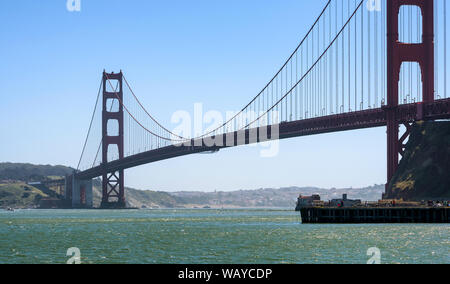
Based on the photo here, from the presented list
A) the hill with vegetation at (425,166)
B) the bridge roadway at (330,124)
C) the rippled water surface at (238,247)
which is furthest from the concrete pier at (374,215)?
the bridge roadway at (330,124)

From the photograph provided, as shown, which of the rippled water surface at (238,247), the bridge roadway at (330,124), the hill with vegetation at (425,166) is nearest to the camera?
the rippled water surface at (238,247)

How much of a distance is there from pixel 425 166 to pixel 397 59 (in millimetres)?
14051

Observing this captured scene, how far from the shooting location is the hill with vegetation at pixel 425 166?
93.7 m

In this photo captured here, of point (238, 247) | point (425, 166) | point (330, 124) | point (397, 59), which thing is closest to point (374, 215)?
point (425, 166)

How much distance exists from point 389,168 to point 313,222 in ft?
50.9

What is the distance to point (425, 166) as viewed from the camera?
316 feet

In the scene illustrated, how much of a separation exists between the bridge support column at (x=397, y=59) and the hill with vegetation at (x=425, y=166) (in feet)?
6.04

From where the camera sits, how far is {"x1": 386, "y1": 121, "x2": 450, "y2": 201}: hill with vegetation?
93.7m

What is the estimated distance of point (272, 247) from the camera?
178 ft

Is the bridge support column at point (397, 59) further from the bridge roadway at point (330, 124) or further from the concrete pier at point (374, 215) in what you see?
the concrete pier at point (374, 215)

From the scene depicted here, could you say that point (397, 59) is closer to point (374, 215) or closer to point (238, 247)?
point (374, 215)

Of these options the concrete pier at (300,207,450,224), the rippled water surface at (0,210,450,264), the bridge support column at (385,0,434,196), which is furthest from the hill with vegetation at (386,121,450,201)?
the rippled water surface at (0,210,450,264)
